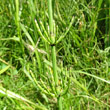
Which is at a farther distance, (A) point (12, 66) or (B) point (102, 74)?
(A) point (12, 66)

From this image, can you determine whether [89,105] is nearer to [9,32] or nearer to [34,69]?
[34,69]

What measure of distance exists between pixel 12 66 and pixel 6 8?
1.87ft

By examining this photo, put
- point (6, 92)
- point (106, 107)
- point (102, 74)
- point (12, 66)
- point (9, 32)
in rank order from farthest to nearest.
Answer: point (9, 32) → point (12, 66) → point (102, 74) → point (106, 107) → point (6, 92)

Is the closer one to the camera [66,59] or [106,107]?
[106,107]

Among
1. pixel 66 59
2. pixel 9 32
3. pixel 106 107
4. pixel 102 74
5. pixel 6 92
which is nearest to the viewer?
pixel 6 92

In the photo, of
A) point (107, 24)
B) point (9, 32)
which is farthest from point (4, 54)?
point (107, 24)

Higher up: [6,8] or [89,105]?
[6,8]

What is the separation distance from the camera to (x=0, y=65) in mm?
1754

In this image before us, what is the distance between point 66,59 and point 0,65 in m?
0.61

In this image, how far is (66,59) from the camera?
160cm

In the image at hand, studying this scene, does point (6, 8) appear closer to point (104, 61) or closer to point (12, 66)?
point (12, 66)

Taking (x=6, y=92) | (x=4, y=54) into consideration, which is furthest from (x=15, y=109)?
(x=4, y=54)

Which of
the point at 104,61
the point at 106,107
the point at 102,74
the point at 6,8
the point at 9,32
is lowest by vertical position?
the point at 106,107

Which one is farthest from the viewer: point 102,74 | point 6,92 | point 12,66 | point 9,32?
point 9,32
